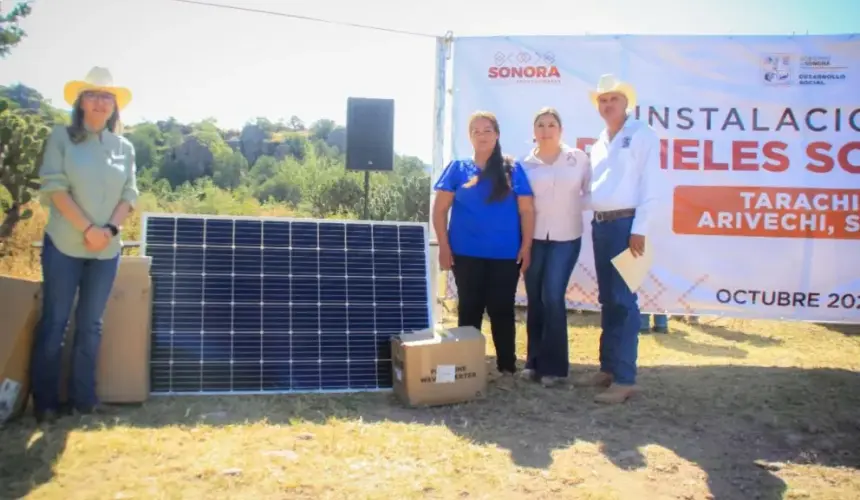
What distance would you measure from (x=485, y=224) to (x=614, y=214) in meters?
0.85

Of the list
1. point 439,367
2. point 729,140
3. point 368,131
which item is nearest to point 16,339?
point 439,367

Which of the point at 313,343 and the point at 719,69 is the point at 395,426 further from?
the point at 719,69

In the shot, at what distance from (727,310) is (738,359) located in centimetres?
70

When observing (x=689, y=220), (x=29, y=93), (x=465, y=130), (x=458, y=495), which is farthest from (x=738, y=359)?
(x=29, y=93)

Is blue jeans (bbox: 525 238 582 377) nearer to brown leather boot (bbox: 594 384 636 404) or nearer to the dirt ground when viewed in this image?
the dirt ground

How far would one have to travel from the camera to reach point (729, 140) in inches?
229

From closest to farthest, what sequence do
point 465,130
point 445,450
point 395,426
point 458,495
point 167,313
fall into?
1. point 458,495
2. point 445,450
3. point 395,426
4. point 167,313
5. point 465,130

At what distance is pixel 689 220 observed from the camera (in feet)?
19.4

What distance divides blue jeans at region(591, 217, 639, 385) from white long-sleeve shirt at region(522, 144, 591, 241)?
0.71 ft

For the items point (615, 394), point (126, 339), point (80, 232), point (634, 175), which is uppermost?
point (634, 175)

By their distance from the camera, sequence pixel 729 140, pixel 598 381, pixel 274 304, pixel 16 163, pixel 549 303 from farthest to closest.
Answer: pixel 16 163, pixel 729 140, pixel 598 381, pixel 549 303, pixel 274 304

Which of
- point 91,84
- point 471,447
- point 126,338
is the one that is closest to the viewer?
point 471,447

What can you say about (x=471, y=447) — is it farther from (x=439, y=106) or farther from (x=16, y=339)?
(x=439, y=106)

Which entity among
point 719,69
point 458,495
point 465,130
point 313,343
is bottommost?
point 458,495
